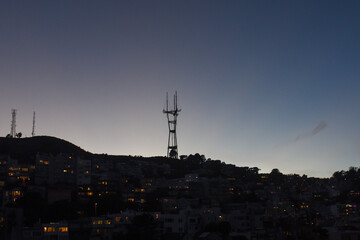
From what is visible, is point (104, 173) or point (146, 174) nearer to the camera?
point (104, 173)

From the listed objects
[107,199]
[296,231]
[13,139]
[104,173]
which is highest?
[13,139]

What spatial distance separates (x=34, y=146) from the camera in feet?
426

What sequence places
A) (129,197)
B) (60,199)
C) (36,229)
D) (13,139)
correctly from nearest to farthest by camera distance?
(36,229), (60,199), (129,197), (13,139)

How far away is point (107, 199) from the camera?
229 ft

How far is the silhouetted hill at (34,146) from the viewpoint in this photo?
120 meters

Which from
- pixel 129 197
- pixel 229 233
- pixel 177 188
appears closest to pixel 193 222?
pixel 229 233

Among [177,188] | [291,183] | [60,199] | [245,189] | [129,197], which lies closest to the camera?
[60,199]

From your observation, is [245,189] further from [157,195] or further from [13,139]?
[13,139]

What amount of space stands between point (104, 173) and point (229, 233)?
162 ft

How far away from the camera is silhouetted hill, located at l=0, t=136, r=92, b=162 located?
120 m

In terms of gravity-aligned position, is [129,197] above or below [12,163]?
below

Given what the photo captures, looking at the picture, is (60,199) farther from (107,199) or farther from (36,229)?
(36,229)

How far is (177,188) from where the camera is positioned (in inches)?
3895

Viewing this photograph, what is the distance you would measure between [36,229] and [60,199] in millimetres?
16352
